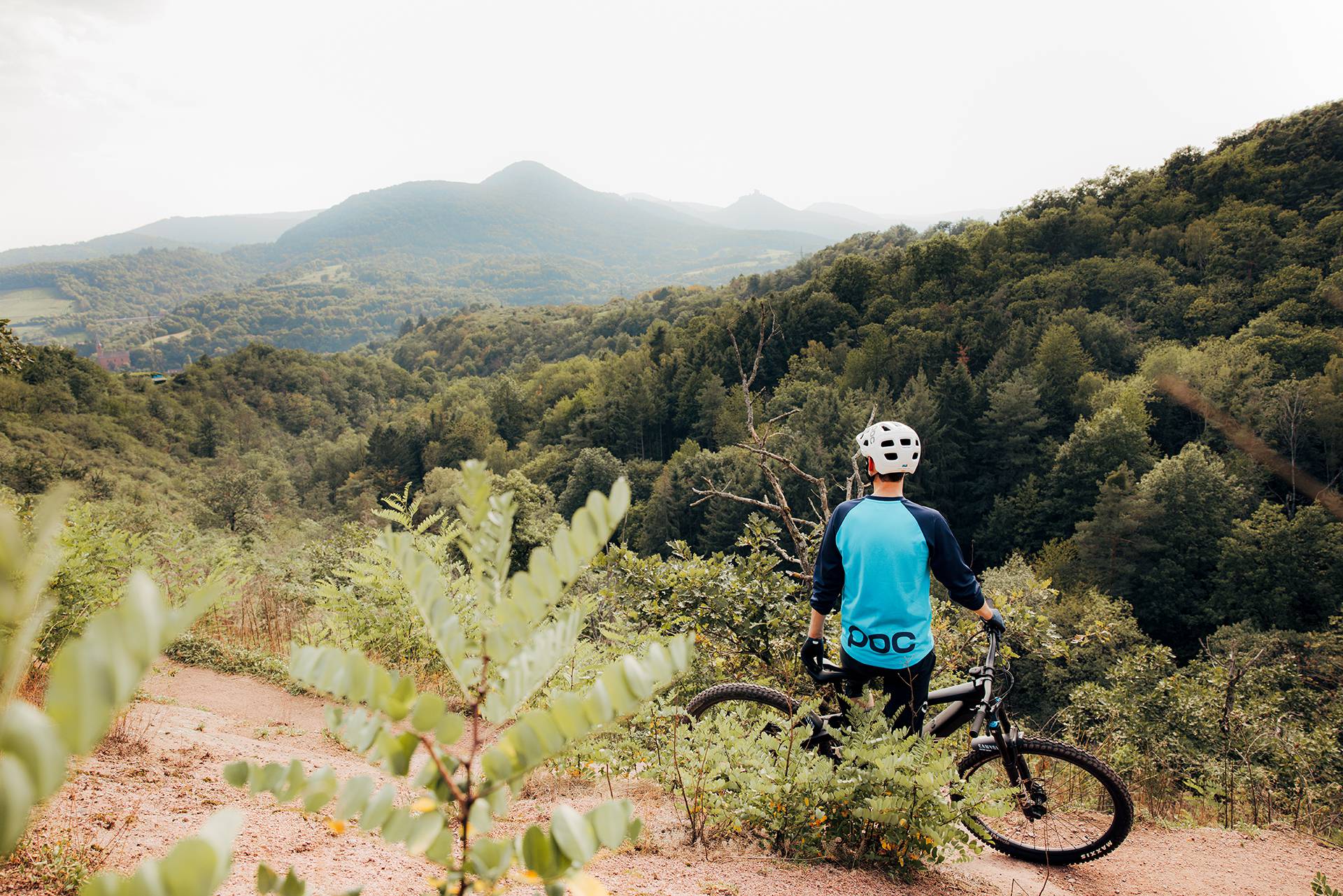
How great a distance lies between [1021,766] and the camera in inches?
144

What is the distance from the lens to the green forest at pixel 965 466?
5863 mm

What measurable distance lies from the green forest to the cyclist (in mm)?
1016

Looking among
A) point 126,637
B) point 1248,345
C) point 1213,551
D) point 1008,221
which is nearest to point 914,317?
point 1008,221

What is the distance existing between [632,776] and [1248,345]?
45.6m

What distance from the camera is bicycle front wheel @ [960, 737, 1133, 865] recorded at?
3674mm

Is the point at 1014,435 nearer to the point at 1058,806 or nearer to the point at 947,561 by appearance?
the point at 1058,806

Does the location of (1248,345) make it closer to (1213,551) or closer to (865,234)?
(1213,551)

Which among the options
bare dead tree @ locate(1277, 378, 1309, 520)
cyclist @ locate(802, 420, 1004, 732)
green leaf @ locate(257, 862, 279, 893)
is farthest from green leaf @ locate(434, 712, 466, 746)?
bare dead tree @ locate(1277, 378, 1309, 520)

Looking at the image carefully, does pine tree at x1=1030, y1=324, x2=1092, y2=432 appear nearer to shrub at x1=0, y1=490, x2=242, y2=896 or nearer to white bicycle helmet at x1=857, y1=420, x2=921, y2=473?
white bicycle helmet at x1=857, y1=420, x2=921, y2=473

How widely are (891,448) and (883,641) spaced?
94cm

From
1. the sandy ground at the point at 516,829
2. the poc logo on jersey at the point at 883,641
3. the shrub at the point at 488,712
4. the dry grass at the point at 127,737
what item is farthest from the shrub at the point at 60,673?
the dry grass at the point at 127,737

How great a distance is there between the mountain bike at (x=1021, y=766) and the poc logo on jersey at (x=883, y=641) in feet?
0.83

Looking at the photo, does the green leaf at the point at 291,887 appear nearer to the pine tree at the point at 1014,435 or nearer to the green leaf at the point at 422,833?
the green leaf at the point at 422,833

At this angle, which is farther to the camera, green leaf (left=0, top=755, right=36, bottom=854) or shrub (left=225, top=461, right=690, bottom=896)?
shrub (left=225, top=461, right=690, bottom=896)
